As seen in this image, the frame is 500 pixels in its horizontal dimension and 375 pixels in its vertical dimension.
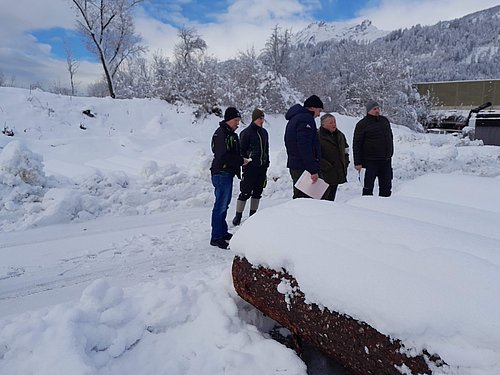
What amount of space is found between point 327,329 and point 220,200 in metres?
2.82

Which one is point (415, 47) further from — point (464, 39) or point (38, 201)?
point (38, 201)

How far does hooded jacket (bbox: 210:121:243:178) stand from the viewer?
4.31 m

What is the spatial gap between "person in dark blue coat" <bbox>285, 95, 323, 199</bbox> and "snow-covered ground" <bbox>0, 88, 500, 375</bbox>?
1325 mm

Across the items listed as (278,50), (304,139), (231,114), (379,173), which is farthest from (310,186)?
(278,50)

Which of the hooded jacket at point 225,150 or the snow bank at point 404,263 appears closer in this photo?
the snow bank at point 404,263

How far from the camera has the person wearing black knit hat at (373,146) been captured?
5.15 meters

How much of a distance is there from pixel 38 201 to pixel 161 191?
200 cm

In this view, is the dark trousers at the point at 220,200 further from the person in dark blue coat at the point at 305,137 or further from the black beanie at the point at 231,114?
the person in dark blue coat at the point at 305,137

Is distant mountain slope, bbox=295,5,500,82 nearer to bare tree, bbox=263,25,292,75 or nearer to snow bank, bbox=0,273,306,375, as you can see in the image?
bare tree, bbox=263,25,292,75

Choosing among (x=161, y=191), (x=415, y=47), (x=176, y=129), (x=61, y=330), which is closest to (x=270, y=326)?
(x=61, y=330)

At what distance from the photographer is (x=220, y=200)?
4.51 meters

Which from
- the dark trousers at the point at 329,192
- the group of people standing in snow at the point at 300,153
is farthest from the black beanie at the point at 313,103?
the dark trousers at the point at 329,192

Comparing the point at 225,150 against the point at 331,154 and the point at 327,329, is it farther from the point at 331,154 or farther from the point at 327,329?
the point at 327,329

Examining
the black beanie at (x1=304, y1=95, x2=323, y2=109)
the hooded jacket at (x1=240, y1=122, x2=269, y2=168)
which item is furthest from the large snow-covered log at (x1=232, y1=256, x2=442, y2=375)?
the hooded jacket at (x1=240, y1=122, x2=269, y2=168)
